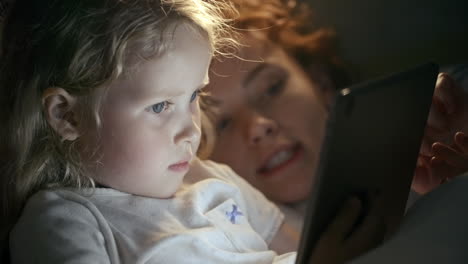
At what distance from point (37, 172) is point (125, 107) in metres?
0.19

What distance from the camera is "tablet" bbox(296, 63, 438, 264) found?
64 centimetres

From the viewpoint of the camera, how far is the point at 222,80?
1352 millimetres

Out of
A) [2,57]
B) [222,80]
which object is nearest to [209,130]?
[222,80]

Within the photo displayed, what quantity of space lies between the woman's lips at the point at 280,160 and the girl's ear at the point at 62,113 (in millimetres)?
605

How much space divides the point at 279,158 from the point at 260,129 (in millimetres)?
90

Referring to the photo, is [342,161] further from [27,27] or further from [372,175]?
[27,27]

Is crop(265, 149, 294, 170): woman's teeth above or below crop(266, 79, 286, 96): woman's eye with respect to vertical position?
below

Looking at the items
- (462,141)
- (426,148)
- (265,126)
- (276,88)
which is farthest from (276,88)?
(462,141)

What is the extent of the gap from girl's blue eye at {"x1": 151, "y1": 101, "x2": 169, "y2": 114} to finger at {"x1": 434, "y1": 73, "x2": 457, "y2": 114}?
48cm

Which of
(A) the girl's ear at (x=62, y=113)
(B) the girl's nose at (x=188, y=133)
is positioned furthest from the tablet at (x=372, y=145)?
(A) the girl's ear at (x=62, y=113)

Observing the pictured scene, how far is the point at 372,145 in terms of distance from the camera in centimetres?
71

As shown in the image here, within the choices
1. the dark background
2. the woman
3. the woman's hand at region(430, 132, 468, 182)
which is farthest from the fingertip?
the dark background

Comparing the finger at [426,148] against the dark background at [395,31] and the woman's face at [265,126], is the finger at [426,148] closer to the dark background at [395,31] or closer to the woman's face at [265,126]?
the woman's face at [265,126]

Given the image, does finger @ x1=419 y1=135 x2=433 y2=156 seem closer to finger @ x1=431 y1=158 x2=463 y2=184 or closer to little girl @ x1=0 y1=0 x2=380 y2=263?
finger @ x1=431 y1=158 x2=463 y2=184
